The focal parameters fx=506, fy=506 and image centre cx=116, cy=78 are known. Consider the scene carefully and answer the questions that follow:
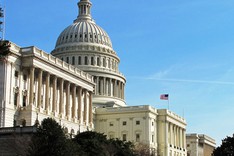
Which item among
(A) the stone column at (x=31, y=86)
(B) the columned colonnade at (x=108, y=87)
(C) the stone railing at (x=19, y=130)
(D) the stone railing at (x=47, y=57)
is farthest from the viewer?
(B) the columned colonnade at (x=108, y=87)

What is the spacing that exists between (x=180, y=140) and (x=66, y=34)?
55.1 metres

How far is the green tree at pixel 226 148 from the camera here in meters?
91.8

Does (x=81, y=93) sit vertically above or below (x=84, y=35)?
below

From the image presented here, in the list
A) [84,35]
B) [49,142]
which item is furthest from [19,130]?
[84,35]

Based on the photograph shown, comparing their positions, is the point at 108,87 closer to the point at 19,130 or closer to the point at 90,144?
the point at 90,144

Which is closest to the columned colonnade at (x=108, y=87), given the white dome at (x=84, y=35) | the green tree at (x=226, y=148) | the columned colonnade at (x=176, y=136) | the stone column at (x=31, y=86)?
the white dome at (x=84, y=35)

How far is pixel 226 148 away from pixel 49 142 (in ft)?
140

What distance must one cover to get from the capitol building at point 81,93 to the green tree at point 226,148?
93.2ft

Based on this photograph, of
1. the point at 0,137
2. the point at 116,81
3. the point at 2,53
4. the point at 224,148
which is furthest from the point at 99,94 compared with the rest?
the point at 2,53

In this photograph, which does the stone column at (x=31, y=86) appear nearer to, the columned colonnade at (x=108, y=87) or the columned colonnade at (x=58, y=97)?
the columned colonnade at (x=58, y=97)

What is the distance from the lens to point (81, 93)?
12250 cm

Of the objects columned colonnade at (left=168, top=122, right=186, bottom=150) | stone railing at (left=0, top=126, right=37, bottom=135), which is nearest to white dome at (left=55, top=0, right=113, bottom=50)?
columned colonnade at (left=168, top=122, right=186, bottom=150)

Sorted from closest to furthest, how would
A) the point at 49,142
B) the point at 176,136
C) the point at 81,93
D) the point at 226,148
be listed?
the point at 49,142 → the point at 226,148 → the point at 81,93 → the point at 176,136

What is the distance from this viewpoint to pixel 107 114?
→ 153125mm
